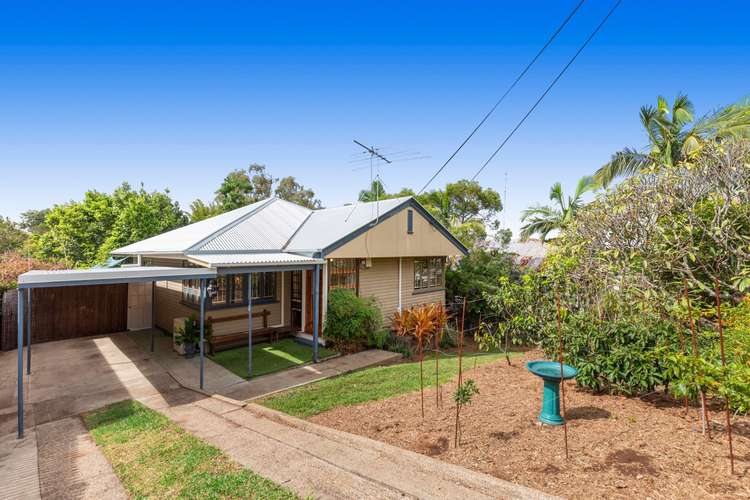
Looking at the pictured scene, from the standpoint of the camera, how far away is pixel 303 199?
46875 millimetres

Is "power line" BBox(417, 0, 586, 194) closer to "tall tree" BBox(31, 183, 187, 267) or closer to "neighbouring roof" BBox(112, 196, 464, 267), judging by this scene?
"neighbouring roof" BBox(112, 196, 464, 267)

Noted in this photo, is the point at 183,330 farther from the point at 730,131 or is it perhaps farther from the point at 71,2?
the point at 730,131

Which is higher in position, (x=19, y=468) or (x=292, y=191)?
(x=292, y=191)

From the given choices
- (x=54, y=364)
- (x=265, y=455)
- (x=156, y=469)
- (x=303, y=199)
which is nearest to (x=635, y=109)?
(x=265, y=455)

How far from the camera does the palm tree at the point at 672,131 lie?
13.5 meters

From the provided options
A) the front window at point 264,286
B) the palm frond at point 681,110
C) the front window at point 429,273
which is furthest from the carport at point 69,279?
the palm frond at point 681,110

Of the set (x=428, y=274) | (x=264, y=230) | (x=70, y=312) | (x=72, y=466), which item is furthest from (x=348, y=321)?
(x=70, y=312)

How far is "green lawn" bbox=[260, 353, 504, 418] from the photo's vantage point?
6.88m

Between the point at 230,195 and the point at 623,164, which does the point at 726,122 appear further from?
the point at 230,195

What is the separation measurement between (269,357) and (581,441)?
27.2 feet

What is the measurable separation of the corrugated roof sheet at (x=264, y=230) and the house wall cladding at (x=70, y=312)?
5.75 metres

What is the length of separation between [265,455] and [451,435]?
248cm

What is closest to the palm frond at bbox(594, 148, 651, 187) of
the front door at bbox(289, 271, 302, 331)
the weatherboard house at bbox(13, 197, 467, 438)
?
the weatherboard house at bbox(13, 197, 467, 438)

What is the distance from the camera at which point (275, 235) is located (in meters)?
13.4
